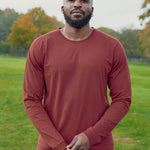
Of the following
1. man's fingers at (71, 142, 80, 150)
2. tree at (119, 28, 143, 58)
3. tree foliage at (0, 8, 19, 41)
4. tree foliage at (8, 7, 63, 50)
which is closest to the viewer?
man's fingers at (71, 142, 80, 150)

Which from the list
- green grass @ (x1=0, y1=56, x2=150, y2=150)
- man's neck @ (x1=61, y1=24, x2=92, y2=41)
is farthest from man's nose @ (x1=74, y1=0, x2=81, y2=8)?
green grass @ (x1=0, y1=56, x2=150, y2=150)

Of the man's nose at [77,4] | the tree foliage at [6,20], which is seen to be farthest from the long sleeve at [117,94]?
the tree foliage at [6,20]

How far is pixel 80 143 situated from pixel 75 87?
441 mm

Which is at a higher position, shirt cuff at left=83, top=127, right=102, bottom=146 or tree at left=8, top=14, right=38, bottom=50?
shirt cuff at left=83, top=127, right=102, bottom=146

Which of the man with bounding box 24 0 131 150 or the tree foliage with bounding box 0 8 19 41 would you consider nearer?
the man with bounding box 24 0 131 150

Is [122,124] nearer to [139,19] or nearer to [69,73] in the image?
[69,73]

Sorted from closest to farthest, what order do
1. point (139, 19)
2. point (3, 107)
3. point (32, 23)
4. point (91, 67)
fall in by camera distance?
1. point (91, 67)
2. point (3, 107)
3. point (139, 19)
4. point (32, 23)

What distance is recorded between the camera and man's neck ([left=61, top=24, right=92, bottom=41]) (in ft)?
7.61

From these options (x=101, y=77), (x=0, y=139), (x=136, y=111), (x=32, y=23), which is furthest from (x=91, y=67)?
(x=32, y=23)

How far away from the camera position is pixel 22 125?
307 inches

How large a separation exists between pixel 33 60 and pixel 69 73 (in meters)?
0.31

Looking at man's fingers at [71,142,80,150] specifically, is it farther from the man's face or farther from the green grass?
the green grass

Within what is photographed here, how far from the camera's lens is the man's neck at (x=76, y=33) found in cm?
232

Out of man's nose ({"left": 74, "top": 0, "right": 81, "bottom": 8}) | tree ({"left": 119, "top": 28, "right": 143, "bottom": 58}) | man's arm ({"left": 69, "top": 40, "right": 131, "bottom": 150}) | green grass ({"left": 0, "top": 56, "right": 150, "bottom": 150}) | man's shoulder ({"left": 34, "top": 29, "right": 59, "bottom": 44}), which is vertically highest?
man's nose ({"left": 74, "top": 0, "right": 81, "bottom": 8})
